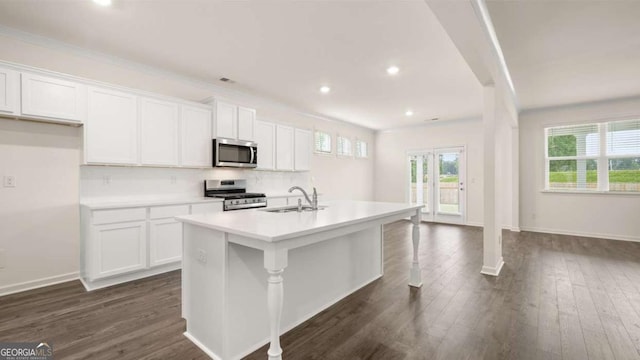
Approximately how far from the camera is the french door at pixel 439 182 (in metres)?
7.11

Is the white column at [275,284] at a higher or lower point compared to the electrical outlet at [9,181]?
lower

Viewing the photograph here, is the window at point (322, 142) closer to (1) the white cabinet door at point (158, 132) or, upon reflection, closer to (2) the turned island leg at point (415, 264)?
(1) the white cabinet door at point (158, 132)

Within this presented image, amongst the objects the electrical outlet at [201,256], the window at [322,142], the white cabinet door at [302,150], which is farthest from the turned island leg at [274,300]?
the window at [322,142]

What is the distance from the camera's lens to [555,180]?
19.6 ft

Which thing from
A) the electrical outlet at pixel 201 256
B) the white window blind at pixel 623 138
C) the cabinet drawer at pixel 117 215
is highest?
the white window blind at pixel 623 138

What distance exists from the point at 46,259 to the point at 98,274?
2.25 ft

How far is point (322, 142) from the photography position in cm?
673

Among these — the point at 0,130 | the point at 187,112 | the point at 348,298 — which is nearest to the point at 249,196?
the point at 187,112

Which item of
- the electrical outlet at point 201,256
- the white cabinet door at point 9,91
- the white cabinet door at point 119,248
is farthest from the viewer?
the white cabinet door at point 119,248

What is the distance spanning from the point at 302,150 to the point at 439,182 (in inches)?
156

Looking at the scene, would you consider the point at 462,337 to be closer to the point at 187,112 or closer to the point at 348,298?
the point at 348,298

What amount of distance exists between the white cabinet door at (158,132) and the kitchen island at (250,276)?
6.10ft

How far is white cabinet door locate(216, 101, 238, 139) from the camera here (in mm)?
4144

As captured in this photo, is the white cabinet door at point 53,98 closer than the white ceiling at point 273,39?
No
